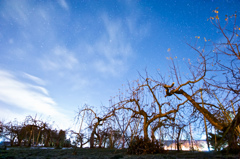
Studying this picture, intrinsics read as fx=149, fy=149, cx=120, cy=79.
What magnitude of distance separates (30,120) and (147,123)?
15.1 meters

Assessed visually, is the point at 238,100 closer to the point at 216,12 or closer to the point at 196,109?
the point at 216,12

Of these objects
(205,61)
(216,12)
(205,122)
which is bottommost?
(205,122)

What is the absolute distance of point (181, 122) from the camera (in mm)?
6988

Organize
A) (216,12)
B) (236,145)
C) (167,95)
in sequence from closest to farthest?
(216,12) < (236,145) < (167,95)

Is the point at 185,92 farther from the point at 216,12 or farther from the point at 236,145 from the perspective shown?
the point at 216,12

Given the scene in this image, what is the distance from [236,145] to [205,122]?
104 centimetres

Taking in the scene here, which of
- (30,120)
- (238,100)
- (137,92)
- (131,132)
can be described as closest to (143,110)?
(137,92)

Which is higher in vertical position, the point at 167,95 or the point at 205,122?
the point at 167,95

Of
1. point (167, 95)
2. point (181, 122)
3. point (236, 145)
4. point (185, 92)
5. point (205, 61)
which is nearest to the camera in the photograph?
point (236, 145)

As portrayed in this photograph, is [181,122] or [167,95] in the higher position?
[167,95]

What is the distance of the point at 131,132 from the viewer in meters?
→ 5.57

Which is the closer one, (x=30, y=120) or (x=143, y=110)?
(x=143, y=110)

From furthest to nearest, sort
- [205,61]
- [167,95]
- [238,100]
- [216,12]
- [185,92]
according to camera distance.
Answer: [167,95], [185,92], [205,61], [238,100], [216,12]

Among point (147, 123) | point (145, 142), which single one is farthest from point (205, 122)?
point (147, 123)
